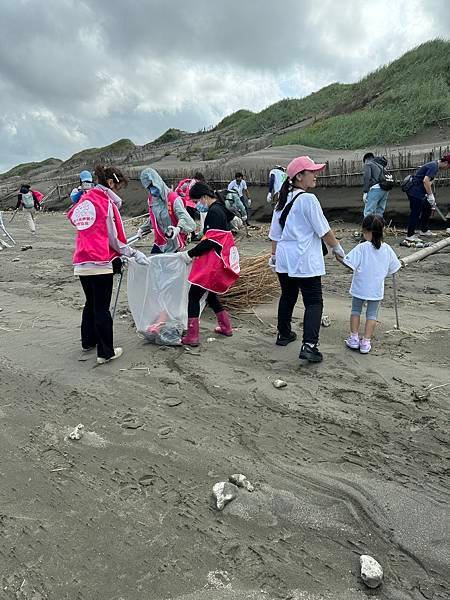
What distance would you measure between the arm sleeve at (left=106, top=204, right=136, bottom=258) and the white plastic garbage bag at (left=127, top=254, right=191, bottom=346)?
27 centimetres

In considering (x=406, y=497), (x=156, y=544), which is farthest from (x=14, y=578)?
(x=406, y=497)

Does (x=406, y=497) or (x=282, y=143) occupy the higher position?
(x=282, y=143)

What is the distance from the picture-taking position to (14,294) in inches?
286

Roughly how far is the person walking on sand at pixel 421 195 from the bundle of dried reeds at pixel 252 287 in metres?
4.29

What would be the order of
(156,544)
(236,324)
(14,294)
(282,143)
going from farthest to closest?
(282,143) < (14,294) < (236,324) < (156,544)

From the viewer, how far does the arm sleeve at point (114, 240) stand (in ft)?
12.9

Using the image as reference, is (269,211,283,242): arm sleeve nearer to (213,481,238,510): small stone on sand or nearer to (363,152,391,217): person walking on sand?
(213,481,238,510): small stone on sand

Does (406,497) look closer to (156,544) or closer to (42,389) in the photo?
(156,544)

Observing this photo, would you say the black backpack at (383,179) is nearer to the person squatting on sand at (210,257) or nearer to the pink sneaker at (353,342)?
the person squatting on sand at (210,257)

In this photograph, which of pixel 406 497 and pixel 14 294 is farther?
pixel 14 294

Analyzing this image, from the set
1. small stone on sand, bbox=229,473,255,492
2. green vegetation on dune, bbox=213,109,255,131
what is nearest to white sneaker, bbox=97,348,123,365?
small stone on sand, bbox=229,473,255,492

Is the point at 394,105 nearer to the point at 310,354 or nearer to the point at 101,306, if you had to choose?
the point at 310,354

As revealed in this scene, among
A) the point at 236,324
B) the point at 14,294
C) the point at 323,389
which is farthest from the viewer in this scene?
the point at 14,294

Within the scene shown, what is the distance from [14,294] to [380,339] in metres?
5.67
